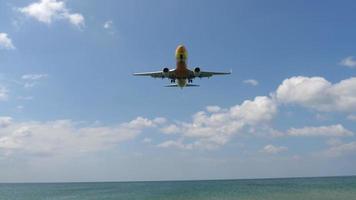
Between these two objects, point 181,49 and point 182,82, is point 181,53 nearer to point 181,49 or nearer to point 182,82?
point 181,49

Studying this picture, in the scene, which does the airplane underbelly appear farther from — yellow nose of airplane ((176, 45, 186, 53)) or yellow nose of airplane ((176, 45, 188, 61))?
yellow nose of airplane ((176, 45, 186, 53))

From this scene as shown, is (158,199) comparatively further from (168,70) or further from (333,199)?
(168,70)

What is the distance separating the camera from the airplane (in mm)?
45094

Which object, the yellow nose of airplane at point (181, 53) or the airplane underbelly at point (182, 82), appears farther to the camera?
the airplane underbelly at point (182, 82)

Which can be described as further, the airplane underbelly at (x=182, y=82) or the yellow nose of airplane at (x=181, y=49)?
the airplane underbelly at (x=182, y=82)

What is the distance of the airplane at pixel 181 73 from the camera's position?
4509 cm

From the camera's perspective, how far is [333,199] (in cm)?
7438

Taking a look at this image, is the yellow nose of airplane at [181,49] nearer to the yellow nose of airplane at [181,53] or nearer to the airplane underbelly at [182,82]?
the yellow nose of airplane at [181,53]

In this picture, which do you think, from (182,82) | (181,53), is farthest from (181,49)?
(182,82)

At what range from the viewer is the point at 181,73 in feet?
152

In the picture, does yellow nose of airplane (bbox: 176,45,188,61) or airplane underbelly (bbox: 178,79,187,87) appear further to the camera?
airplane underbelly (bbox: 178,79,187,87)

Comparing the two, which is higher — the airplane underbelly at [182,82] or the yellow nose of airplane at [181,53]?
the yellow nose of airplane at [181,53]

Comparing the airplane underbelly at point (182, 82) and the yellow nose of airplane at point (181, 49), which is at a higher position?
the yellow nose of airplane at point (181, 49)

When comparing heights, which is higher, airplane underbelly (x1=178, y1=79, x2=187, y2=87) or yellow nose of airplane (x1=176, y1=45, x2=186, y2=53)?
yellow nose of airplane (x1=176, y1=45, x2=186, y2=53)
